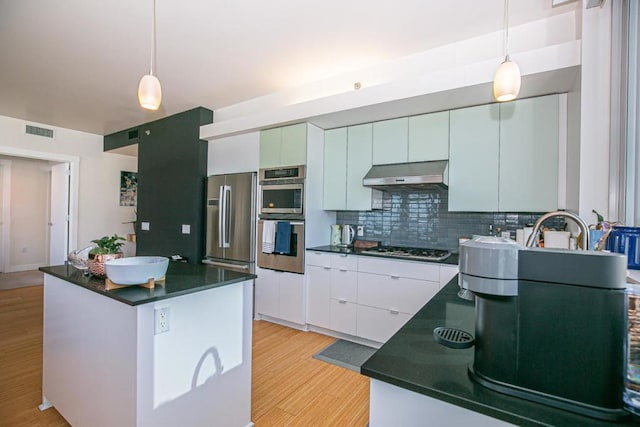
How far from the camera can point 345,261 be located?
3.26 metres

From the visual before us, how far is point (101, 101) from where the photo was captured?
416cm

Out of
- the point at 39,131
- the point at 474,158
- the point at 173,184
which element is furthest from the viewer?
the point at 39,131

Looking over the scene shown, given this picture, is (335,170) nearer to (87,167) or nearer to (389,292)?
(389,292)

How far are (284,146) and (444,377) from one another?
319 cm

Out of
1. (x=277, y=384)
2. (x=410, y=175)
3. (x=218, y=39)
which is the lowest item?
(x=277, y=384)

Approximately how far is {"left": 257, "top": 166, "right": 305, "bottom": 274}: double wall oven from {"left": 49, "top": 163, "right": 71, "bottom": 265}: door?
408cm

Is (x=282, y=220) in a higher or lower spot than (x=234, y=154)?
lower

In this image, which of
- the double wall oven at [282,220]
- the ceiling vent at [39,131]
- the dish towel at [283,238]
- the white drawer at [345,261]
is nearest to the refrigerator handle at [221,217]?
the double wall oven at [282,220]

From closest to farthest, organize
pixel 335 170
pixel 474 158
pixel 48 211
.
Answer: pixel 474 158 → pixel 335 170 → pixel 48 211

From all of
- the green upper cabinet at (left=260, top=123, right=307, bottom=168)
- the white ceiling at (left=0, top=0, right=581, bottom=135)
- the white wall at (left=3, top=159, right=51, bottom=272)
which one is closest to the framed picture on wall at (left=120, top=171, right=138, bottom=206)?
the white wall at (left=3, top=159, right=51, bottom=272)

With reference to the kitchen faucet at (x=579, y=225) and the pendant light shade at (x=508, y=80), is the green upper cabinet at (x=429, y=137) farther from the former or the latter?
the kitchen faucet at (x=579, y=225)

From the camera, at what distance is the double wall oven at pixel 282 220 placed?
3.53m

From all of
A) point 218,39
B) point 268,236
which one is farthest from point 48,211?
point 218,39

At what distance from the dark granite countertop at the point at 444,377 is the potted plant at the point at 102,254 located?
1600 mm
